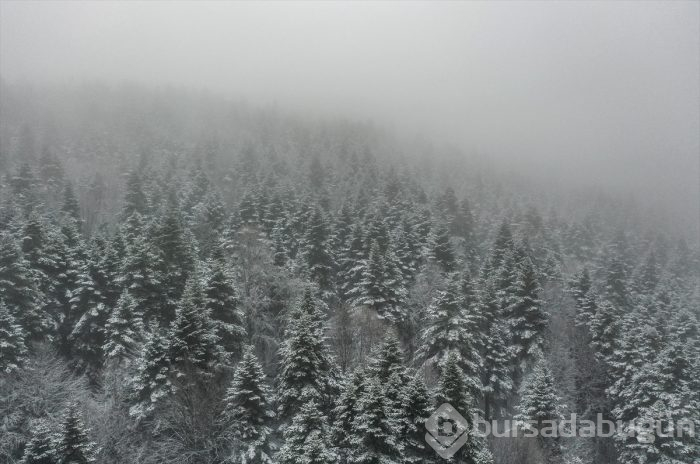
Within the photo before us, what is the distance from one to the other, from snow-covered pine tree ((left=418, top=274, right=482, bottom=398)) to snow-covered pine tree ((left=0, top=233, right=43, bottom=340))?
90.9 ft

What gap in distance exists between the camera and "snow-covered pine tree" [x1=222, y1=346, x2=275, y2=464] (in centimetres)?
2414

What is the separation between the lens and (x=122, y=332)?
31.5 meters

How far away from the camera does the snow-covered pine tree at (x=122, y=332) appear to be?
31016mm

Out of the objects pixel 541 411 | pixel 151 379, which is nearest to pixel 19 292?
pixel 151 379

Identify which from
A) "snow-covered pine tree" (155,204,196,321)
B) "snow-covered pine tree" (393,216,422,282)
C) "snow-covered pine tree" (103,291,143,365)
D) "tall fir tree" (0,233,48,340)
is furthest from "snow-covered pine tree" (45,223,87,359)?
"snow-covered pine tree" (393,216,422,282)

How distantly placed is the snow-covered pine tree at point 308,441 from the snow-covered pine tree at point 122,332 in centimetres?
1357

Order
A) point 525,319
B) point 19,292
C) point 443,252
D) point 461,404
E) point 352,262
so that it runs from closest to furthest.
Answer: point 461,404, point 19,292, point 525,319, point 352,262, point 443,252

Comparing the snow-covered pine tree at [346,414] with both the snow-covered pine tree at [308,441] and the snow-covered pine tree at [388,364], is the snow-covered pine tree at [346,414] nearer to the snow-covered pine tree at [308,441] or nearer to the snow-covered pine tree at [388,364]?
the snow-covered pine tree at [308,441]

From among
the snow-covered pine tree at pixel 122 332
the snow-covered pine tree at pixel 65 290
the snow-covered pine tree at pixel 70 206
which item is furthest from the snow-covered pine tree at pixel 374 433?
the snow-covered pine tree at pixel 70 206

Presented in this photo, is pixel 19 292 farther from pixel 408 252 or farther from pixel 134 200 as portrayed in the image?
pixel 408 252

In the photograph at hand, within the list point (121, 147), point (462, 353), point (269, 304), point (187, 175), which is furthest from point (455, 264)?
point (121, 147)

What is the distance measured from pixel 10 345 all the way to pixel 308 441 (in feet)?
64.7

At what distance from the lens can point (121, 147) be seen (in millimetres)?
106125

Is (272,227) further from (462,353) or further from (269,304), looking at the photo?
(462,353)
